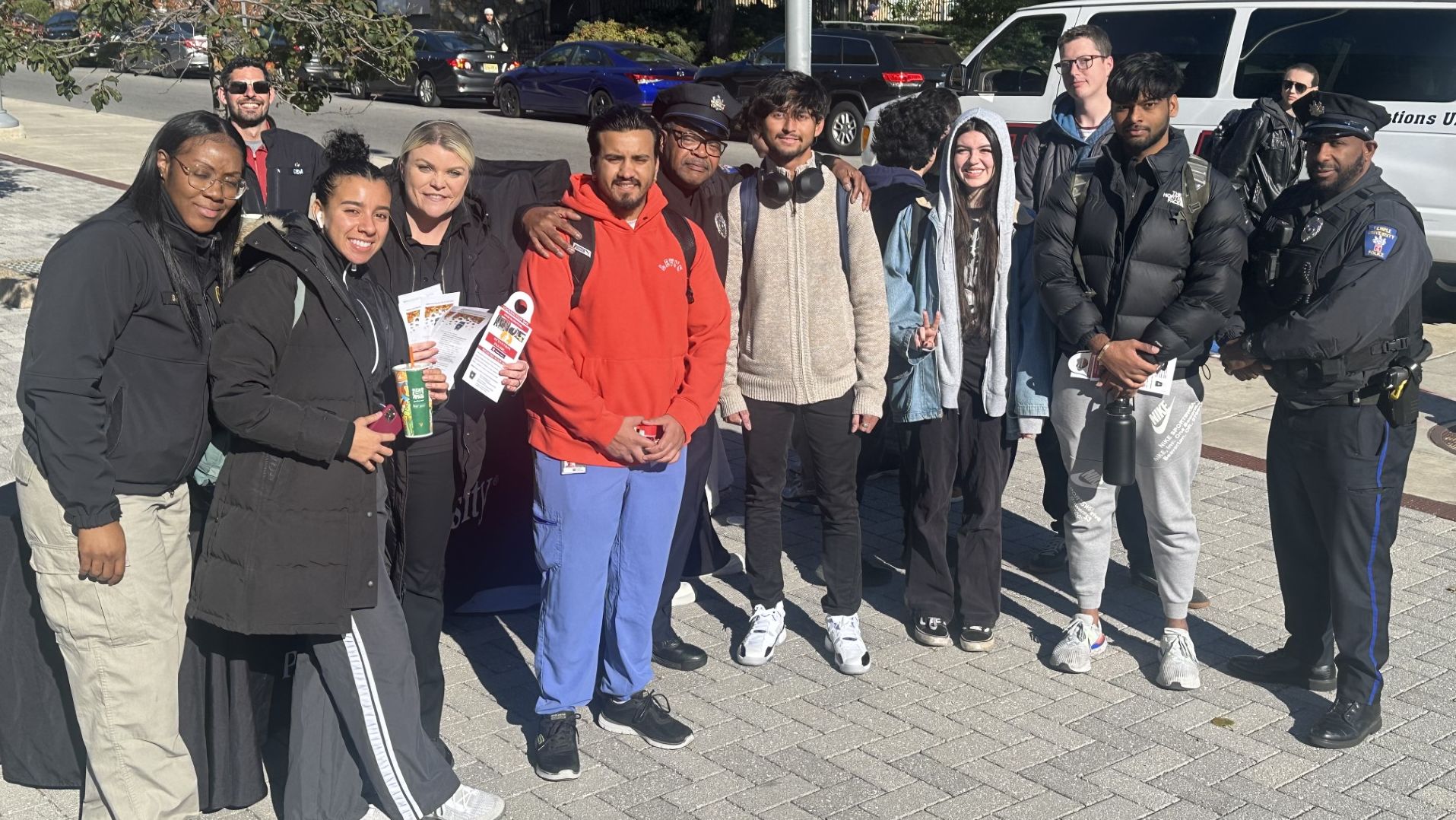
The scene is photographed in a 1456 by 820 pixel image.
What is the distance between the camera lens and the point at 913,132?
5289 mm

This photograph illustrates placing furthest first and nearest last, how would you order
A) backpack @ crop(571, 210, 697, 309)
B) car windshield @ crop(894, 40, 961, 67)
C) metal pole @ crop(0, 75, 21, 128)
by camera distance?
metal pole @ crop(0, 75, 21, 128)
car windshield @ crop(894, 40, 961, 67)
backpack @ crop(571, 210, 697, 309)

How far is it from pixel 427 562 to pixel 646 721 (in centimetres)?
87

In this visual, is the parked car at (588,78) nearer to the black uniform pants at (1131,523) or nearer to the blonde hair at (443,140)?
the black uniform pants at (1131,523)

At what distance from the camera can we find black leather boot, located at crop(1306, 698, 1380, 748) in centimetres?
441

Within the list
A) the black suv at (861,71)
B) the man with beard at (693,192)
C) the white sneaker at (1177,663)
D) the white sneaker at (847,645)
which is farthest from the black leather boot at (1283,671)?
the black suv at (861,71)

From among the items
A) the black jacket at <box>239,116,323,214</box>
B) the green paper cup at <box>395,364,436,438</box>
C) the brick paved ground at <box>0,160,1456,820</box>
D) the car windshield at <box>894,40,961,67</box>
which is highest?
the car windshield at <box>894,40,961,67</box>

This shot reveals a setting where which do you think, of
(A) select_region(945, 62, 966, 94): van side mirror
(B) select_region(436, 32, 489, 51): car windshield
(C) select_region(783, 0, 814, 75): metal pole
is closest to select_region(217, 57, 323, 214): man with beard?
(C) select_region(783, 0, 814, 75): metal pole

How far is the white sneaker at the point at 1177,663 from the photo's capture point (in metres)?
4.84

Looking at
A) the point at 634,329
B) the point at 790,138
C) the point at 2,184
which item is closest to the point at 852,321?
the point at 790,138

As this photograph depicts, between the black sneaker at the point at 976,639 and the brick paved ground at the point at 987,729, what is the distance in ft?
0.14

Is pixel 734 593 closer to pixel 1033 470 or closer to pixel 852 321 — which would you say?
pixel 852 321

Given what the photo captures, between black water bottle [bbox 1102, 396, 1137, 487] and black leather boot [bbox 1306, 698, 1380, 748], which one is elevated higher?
black water bottle [bbox 1102, 396, 1137, 487]

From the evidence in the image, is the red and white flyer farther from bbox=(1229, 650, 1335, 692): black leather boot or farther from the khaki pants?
bbox=(1229, 650, 1335, 692): black leather boot

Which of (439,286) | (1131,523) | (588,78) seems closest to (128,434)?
(439,286)
